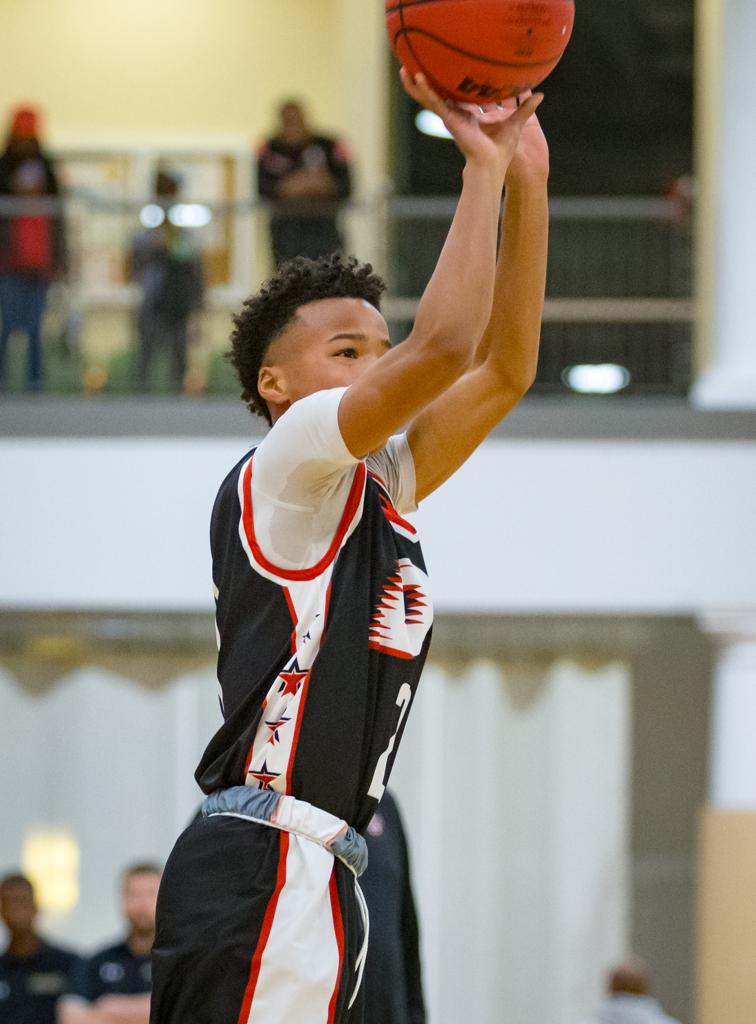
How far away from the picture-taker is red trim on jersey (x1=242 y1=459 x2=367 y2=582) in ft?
8.03

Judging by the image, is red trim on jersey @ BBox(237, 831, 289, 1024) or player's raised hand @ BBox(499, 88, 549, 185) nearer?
red trim on jersey @ BBox(237, 831, 289, 1024)

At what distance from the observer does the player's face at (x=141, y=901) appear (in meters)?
7.16

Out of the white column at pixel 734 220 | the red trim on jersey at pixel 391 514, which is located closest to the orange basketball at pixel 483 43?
the red trim on jersey at pixel 391 514

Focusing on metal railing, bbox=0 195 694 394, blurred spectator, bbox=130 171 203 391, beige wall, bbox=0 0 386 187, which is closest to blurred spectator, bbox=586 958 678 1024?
metal railing, bbox=0 195 694 394

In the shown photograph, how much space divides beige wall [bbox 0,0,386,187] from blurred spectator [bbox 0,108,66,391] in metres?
2.56

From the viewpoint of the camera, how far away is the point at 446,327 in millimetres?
2314

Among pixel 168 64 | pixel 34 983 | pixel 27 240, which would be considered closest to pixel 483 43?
pixel 34 983

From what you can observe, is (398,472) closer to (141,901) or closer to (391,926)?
(391,926)

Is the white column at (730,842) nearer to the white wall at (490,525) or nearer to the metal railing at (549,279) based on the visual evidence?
the white wall at (490,525)

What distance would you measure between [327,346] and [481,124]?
0.40 metres

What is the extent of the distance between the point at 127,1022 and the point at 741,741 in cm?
331

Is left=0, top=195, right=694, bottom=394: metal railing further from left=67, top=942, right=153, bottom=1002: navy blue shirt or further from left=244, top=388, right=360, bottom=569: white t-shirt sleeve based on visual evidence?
left=244, top=388, right=360, bottom=569: white t-shirt sleeve

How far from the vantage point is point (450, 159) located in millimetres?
11453

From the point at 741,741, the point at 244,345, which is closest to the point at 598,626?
the point at 741,741
